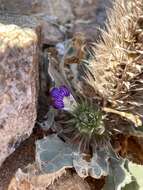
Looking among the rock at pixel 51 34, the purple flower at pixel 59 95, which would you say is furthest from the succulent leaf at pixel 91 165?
the rock at pixel 51 34

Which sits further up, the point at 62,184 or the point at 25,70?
the point at 25,70

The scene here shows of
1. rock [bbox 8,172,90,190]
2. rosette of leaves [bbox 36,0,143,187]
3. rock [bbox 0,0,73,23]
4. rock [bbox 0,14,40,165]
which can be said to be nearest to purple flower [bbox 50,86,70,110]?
rosette of leaves [bbox 36,0,143,187]

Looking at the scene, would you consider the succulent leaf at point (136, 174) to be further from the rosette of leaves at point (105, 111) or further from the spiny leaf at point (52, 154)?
the spiny leaf at point (52, 154)

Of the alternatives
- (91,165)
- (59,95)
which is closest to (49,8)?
(59,95)

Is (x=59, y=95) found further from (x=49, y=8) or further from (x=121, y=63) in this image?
(x=49, y=8)

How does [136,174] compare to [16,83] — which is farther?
[136,174]

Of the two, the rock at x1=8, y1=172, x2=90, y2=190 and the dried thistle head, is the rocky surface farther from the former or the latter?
the dried thistle head
